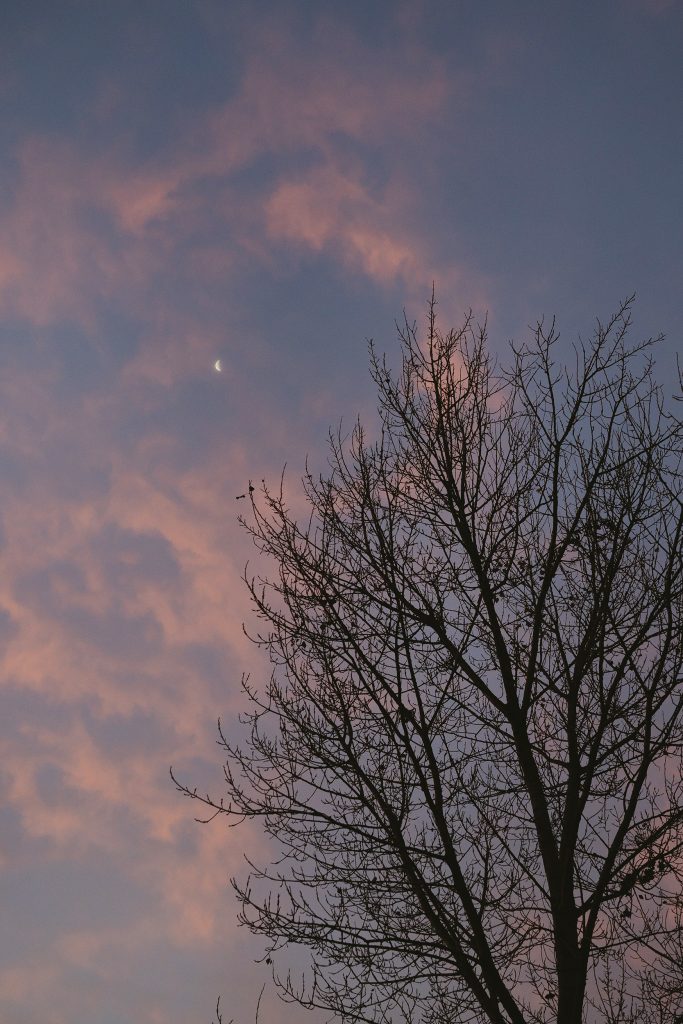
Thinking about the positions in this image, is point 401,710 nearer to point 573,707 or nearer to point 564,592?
point 573,707

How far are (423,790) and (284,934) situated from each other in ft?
4.91

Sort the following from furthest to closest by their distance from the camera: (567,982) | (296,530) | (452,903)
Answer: (296,530) → (452,903) → (567,982)

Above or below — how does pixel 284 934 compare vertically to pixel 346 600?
below

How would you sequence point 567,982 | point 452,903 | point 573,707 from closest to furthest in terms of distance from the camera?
1. point 567,982
2. point 452,903
3. point 573,707

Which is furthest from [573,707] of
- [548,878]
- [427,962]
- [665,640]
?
[427,962]

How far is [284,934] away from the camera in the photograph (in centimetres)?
521

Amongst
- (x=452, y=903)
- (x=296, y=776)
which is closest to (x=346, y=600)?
(x=296, y=776)

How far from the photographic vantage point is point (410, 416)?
21.3 ft

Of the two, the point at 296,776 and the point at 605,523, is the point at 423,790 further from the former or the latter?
the point at 605,523

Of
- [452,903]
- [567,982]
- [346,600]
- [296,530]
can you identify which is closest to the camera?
[567,982]

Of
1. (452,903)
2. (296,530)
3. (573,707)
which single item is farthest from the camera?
(296,530)

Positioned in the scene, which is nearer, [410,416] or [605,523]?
[605,523]

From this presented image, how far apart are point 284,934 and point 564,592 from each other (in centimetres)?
323

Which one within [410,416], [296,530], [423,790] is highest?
[410,416]
